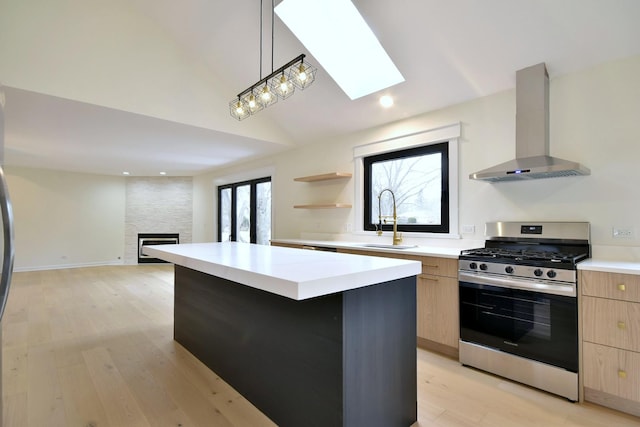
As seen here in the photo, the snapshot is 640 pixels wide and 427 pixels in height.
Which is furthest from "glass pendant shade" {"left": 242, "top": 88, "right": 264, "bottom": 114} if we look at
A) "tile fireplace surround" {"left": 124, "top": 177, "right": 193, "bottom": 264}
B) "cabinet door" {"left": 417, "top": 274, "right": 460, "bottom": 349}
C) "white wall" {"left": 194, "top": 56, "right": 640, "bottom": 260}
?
"tile fireplace surround" {"left": 124, "top": 177, "right": 193, "bottom": 264}

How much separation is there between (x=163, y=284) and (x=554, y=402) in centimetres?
565

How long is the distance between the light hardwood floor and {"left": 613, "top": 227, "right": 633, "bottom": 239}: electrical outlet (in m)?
1.18

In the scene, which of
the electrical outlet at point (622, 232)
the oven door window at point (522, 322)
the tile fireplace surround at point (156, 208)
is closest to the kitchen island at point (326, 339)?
the oven door window at point (522, 322)

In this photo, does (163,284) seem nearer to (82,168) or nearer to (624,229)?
(82,168)

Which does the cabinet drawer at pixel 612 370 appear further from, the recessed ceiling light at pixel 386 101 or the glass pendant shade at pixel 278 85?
the recessed ceiling light at pixel 386 101

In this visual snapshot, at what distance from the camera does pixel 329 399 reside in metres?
1.50

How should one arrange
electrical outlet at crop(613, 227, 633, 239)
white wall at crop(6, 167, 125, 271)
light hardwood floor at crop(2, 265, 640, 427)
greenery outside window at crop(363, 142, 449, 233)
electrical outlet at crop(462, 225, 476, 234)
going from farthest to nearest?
white wall at crop(6, 167, 125, 271) < greenery outside window at crop(363, 142, 449, 233) < electrical outlet at crop(462, 225, 476, 234) < electrical outlet at crop(613, 227, 633, 239) < light hardwood floor at crop(2, 265, 640, 427)

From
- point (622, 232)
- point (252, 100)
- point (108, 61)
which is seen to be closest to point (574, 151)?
point (622, 232)

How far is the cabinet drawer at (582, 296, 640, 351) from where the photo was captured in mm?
1880

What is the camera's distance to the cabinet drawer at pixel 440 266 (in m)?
2.65

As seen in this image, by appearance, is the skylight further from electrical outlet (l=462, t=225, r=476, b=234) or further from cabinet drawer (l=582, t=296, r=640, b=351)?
cabinet drawer (l=582, t=296, r=640, b=351)

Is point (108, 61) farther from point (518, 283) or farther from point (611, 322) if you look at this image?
point (611, 322)

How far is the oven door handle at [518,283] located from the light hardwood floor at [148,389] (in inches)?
27.3

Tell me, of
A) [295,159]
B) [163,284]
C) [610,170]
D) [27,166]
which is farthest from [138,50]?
[27,166]
